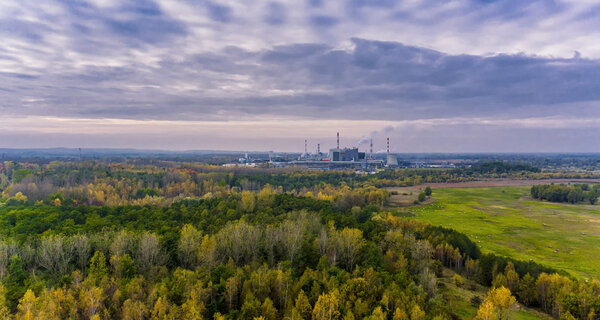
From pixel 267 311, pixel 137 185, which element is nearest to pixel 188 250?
pixel 267 311

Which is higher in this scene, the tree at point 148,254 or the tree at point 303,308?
the tree at point 148,254

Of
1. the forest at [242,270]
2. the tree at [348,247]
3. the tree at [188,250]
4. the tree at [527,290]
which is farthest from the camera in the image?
the tree at [348,247]

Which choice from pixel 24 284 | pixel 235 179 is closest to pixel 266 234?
pixel 24 284

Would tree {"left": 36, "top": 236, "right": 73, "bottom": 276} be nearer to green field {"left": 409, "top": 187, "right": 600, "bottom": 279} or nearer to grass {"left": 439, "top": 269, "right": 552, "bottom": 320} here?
grass {"left": 439, "top": 269, "right": 552, "bottom": 320}

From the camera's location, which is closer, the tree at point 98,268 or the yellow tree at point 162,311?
the yellow tree at point 162,311

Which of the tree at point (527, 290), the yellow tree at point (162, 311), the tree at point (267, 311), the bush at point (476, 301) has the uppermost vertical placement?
the yellow tree at point (162, 311)

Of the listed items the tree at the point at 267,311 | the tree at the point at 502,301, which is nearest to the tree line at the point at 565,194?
the tree at the point at 502,301

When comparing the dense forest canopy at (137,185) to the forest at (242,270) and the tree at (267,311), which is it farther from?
the tree at (267,311)
